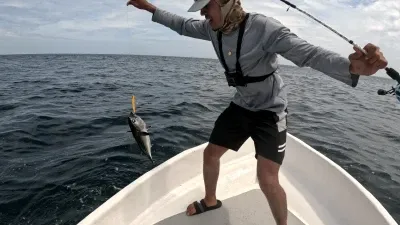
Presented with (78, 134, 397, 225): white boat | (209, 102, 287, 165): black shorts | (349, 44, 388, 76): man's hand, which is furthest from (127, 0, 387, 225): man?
(78, 134, 397, 225): white boat

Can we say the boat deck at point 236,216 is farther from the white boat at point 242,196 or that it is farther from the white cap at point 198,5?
the white cap at point 198,5

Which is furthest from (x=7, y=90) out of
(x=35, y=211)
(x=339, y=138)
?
(x=339, y=138)

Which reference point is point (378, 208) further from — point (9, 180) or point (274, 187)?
point (9, 180)

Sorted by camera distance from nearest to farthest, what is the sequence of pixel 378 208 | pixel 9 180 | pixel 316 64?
pixel 316 64 < pixel 378 208 < pixel 9 180

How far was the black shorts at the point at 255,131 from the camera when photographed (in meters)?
3.15

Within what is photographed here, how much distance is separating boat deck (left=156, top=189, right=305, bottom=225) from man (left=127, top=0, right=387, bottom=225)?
14.2 inches

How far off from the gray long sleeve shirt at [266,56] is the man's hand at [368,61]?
0.05 m

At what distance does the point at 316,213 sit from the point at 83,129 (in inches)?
259

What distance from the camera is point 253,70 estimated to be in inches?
121

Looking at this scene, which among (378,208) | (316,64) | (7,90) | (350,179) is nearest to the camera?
(316,64)

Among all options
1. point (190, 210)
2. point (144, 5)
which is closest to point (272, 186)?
point (190, 210)

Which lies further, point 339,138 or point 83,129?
point 339,138

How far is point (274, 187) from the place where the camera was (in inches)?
123

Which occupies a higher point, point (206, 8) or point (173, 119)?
point (206, 8)
